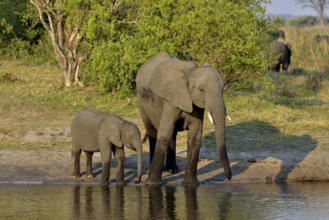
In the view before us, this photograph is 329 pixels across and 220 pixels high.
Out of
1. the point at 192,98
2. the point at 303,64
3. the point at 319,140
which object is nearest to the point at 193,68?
the point at 192,98

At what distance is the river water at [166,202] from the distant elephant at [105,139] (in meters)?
0.35

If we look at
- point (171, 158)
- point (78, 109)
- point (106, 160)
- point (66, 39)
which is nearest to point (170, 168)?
point (171, 158)

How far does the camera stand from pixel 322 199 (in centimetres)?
1073

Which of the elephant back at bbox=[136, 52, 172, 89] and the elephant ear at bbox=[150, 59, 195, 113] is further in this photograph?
the elephant back at bbox=[136, 52, 172, 89]

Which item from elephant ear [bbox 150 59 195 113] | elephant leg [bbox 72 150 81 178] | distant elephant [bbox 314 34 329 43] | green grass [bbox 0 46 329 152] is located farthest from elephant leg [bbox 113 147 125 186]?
distant elephant [bbox 314 34 329 43]

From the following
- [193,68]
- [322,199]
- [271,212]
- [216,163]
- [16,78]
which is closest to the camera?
[271,212]

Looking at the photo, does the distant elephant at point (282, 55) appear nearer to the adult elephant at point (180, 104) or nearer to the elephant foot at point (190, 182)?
the adult elephant at point (180, 104)

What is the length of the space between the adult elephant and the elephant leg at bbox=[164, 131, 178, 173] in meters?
0.03

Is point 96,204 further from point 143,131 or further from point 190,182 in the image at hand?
point 143,131

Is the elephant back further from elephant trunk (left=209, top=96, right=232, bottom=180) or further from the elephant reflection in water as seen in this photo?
the elephant reflection in water

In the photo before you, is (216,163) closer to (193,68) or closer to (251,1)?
(193,68)

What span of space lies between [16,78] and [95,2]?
256cm

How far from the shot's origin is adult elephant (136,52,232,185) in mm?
10898

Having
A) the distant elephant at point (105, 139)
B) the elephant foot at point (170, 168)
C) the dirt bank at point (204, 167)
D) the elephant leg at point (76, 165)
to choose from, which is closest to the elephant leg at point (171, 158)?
the elephant foot at point (170, 168)
